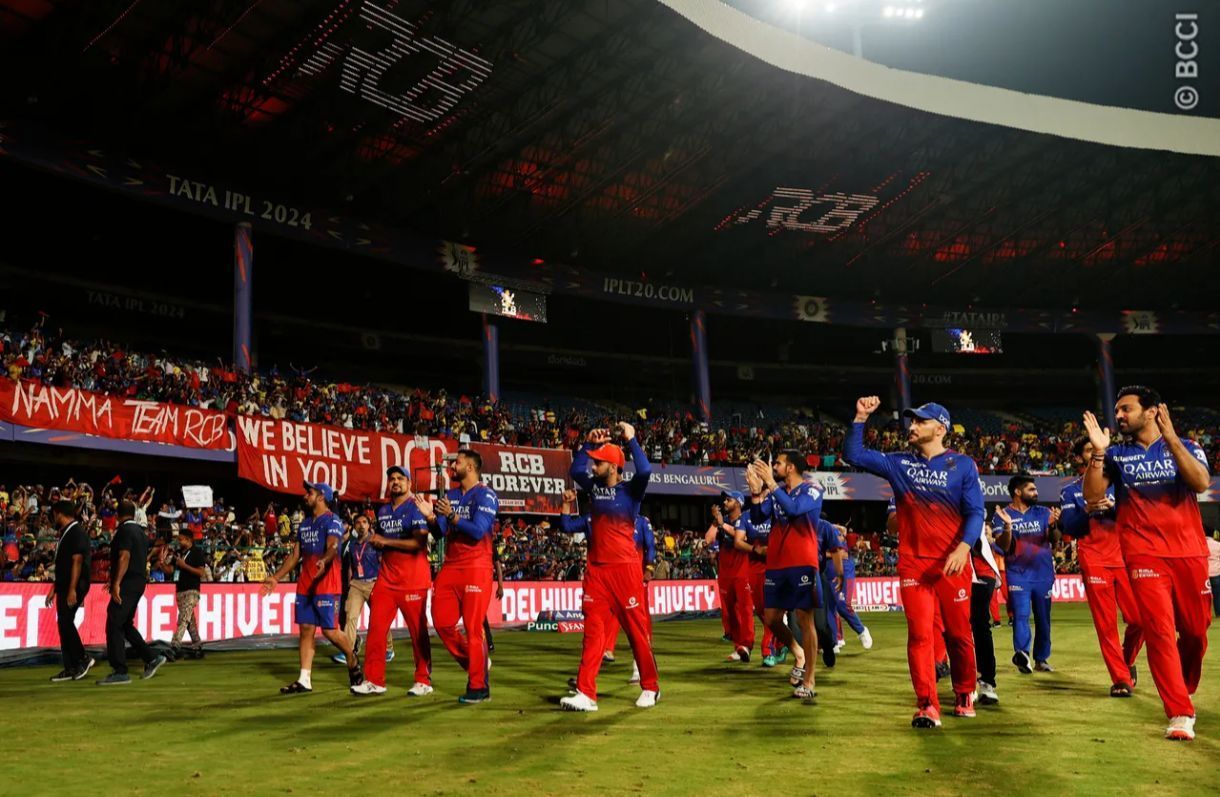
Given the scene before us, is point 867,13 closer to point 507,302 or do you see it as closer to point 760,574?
point 507,302

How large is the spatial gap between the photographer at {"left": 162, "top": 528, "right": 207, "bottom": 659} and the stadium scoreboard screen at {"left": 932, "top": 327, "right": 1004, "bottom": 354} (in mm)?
38953

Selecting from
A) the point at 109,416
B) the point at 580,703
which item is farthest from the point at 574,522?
the point at 109,416

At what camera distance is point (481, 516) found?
959cm

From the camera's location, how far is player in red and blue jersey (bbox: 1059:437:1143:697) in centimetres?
941

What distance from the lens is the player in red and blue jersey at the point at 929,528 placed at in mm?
7516

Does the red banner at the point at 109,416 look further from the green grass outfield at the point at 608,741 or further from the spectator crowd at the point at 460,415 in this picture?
the green grass outfield at the point at 608,741

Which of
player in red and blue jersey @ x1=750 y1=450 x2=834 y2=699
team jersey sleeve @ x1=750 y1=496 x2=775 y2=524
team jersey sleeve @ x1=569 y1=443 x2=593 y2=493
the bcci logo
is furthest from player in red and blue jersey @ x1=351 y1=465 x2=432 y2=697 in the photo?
the bcci logo

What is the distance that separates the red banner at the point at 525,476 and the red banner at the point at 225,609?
5.77 meters

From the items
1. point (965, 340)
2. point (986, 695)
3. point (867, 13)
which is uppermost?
point (867, 13)

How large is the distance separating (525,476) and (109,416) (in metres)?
12.2

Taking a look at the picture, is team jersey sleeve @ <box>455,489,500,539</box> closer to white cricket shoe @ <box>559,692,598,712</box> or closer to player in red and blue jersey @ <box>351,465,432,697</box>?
player in red and blue jersey @ <box>351,465,432,697</box>

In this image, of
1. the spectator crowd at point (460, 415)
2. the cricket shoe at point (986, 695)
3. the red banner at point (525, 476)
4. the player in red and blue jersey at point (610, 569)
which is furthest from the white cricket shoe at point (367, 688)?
the red banner at point (525, 476)

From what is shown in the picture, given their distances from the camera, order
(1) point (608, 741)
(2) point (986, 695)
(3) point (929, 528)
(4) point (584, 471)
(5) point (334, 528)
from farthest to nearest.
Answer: (5) point (334, 528) → (4) point (584, 471) → (2) point (986, 695) → (3) point (929, 528) → (1) point (608, 741)

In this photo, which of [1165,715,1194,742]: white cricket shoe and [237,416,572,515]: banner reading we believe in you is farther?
[237,416,572,515]: banner reading we believe in you
